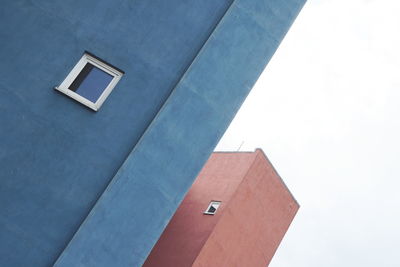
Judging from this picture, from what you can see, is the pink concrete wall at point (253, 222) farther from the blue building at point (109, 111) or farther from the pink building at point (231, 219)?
the blue building at point (109, 111)

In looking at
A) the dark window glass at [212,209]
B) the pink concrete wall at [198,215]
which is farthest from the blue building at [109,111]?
the dark window glass at [212,209]

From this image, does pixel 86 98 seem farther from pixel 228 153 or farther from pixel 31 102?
pixel 228 153

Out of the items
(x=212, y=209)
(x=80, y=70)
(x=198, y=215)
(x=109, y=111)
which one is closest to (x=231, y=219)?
(x=212, y=209)

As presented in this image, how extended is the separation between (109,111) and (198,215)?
46.7 ft

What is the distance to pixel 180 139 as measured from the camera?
7688 mm

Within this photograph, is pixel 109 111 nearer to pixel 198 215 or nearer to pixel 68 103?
pixel 68 103

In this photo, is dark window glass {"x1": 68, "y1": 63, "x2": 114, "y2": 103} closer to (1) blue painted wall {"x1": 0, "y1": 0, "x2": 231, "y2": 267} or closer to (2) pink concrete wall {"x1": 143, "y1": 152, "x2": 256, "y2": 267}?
(1) blue painted wall {"x1": 0, "y1": 0, "x2": 231, "y2": 267}

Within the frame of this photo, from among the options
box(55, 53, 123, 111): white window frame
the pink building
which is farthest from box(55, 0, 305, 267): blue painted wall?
the pink building

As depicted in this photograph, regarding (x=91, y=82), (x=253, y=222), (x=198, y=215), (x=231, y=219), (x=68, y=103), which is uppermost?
(x=253, y=222)

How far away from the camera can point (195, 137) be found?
7.81m

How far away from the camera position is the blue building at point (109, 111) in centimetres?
666

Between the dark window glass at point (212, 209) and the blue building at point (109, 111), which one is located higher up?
the dark window glass at point (212, 209)

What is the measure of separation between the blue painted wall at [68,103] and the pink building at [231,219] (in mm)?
11916

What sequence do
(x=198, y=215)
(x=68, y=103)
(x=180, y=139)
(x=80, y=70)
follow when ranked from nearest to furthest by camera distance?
(x=68, y=103)
(x=80, y=70)
(x=180, y=139)
(x=198, y=215)
